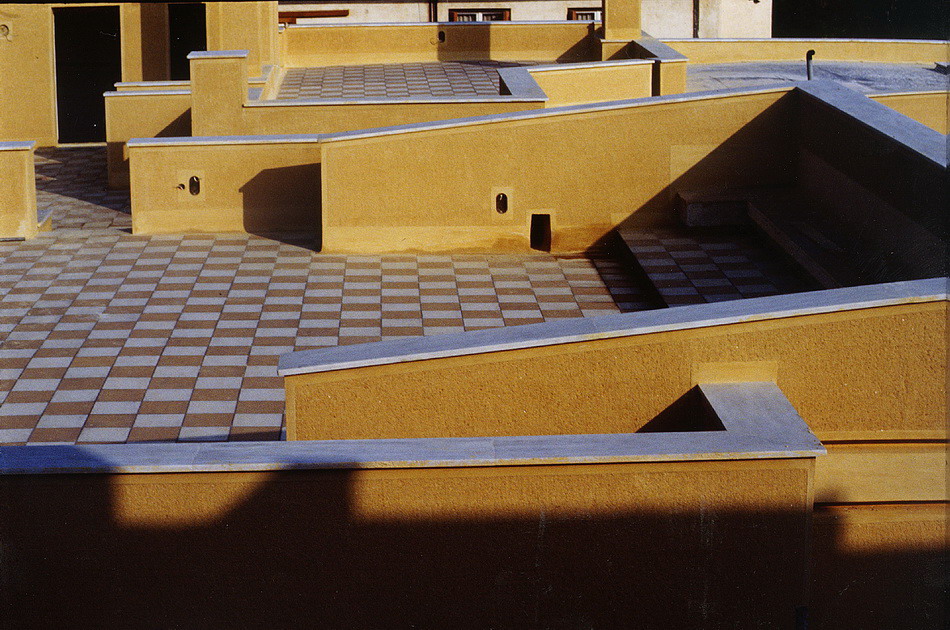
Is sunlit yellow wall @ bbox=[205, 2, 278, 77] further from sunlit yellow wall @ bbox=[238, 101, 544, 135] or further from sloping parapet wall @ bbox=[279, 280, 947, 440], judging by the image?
sloping parapet wall @ bbox=[279, 280, 947, 440]

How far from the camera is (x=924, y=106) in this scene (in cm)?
1334

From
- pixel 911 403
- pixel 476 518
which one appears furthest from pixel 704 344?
pixel 476 518

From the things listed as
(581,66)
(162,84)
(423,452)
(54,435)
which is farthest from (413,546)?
(162,84)

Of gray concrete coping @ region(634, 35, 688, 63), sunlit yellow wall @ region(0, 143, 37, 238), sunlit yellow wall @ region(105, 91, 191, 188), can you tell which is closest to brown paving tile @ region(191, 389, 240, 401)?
sunlit yellow wall @ region(0, 143, 37, 238)

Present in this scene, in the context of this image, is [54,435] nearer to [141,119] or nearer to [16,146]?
[16,146]

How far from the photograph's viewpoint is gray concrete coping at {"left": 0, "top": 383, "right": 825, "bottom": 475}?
15.8 ft

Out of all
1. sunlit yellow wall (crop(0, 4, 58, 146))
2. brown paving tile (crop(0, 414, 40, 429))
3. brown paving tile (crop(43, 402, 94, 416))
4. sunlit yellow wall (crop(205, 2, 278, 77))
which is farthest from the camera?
sunlit yellow wall (crop(0, 4, 58, 146))

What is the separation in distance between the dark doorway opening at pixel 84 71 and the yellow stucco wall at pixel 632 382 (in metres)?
18.0

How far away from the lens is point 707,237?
1155 cm

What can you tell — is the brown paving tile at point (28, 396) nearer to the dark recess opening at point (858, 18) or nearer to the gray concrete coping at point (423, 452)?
the gray concrete coping at point (423, 452)

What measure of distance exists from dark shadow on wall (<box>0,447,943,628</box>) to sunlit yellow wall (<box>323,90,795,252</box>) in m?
6.88

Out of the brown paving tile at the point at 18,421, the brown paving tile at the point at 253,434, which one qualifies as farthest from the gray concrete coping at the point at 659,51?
the brown paving tile at the point at 18,421

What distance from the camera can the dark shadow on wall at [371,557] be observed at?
4.86 metres

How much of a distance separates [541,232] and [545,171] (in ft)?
2.31
